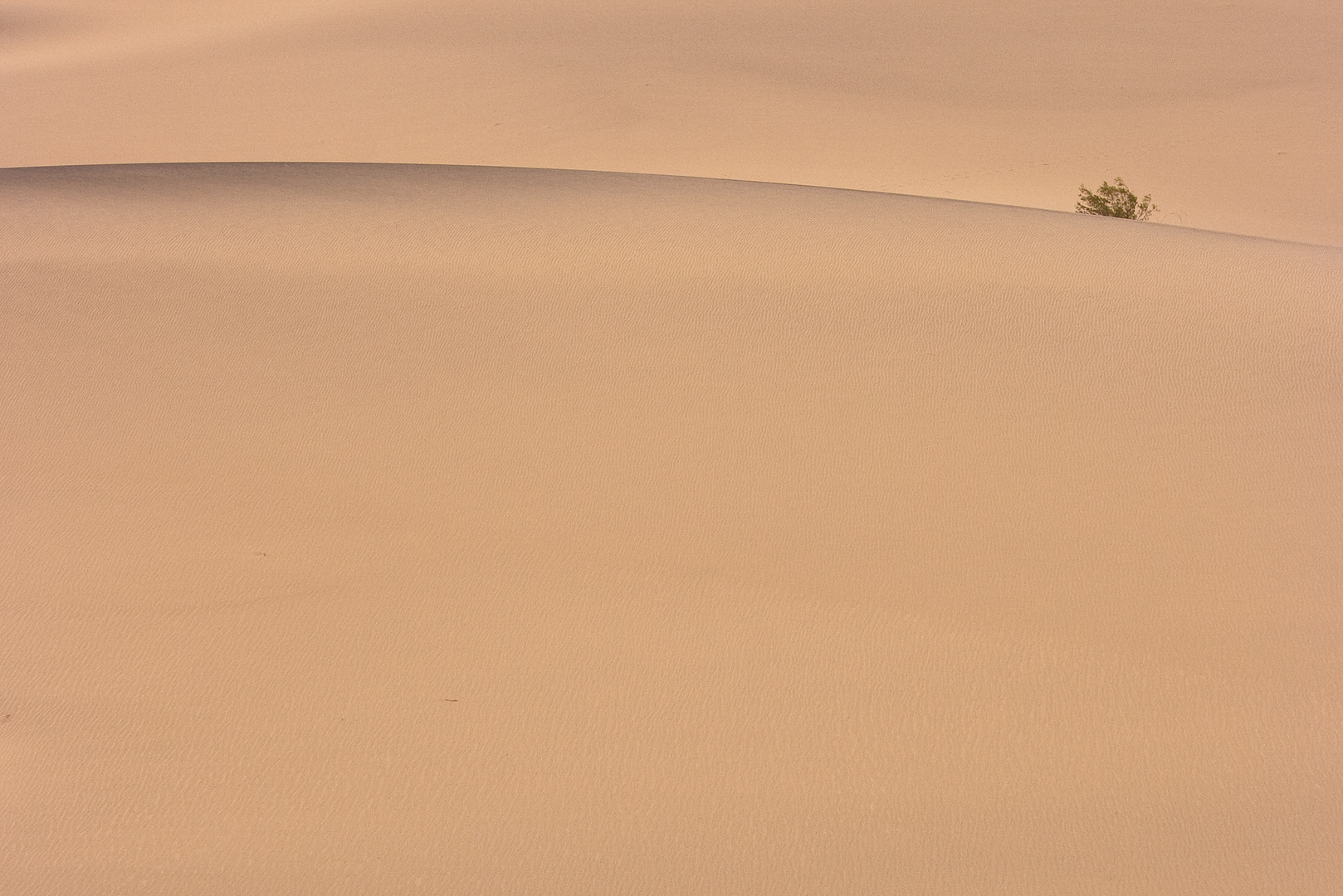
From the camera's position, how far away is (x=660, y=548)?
469 cm

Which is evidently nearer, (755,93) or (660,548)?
(660,548)

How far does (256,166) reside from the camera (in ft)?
25.1

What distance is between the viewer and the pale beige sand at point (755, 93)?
1227cm

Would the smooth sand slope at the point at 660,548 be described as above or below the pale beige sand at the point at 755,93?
below

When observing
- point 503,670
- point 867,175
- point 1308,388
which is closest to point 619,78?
point 867,175

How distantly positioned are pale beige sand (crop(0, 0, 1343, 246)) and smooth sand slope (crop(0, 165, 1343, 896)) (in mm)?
5795

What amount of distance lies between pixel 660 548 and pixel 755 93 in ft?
35.7

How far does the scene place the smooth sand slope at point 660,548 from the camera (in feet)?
11.9

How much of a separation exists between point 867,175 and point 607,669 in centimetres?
894

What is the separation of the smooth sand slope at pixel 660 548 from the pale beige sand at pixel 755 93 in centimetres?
579

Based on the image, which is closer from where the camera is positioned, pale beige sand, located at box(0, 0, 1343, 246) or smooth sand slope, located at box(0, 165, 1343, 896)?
smooth sand slope, located at box(0, 165, 1343, 896)

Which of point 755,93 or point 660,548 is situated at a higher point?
point 755,93

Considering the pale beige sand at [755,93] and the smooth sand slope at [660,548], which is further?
the pale beige sand at [755,93]

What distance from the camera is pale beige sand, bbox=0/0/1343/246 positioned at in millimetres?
12266
